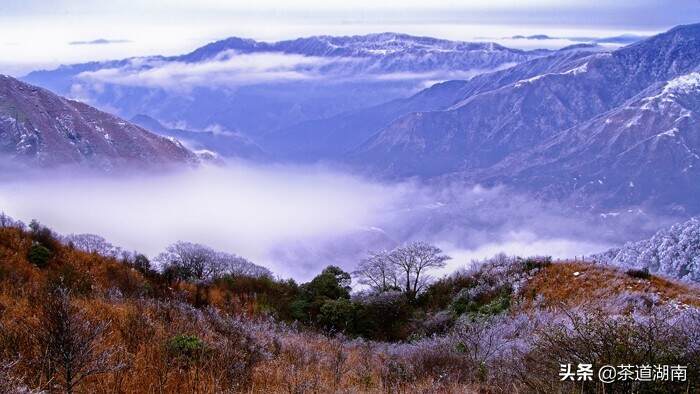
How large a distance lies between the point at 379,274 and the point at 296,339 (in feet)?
74.4

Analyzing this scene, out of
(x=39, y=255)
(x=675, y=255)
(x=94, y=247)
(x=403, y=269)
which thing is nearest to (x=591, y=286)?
(x=403, y=269)

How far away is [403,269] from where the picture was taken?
38000 mm

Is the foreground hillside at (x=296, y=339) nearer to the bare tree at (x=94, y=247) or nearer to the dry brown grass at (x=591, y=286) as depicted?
the dry brown grass at (x=591, y=286)

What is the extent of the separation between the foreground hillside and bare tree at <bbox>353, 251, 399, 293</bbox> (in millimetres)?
8804

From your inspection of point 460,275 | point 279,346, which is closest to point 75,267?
point 279,346

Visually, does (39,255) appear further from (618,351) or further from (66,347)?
(618,351)

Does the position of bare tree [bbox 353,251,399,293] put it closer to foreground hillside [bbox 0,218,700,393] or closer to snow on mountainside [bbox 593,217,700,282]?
foreground hillside [bbox 0,218,700,393]

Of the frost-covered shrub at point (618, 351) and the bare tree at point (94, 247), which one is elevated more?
the bare tree at point (94, 247)

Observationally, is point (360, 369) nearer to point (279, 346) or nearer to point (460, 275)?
point (279, 346)

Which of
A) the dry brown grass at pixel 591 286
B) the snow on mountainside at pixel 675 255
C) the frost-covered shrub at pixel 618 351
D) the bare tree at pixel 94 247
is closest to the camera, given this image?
the frost-covered shrub at pixel 618 351

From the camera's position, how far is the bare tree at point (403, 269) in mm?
36688

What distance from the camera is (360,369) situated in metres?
11.5

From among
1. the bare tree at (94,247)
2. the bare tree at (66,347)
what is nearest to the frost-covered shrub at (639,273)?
the bare tree at (66,347)

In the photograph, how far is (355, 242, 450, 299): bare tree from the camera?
120 ft
